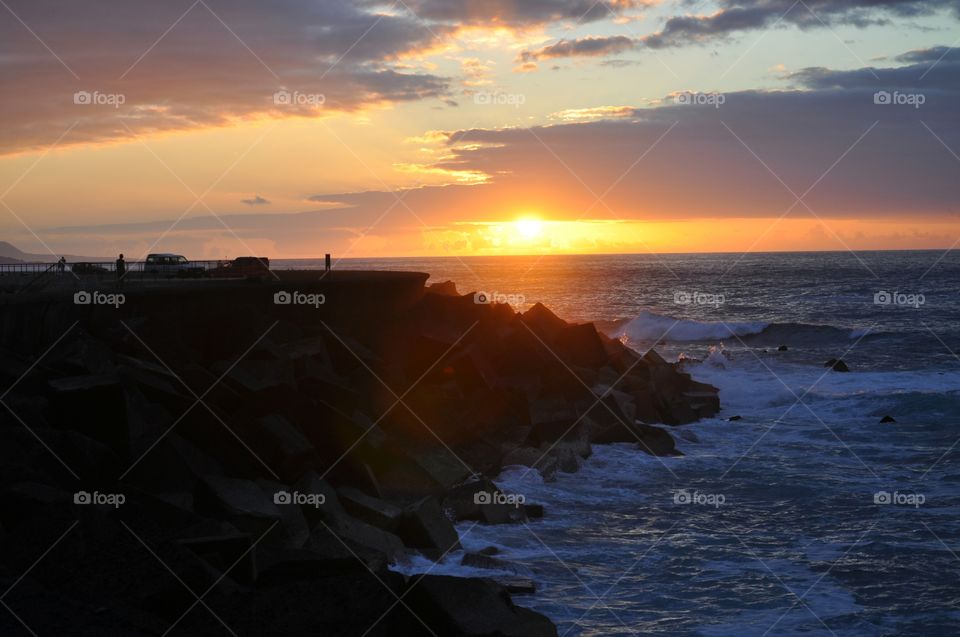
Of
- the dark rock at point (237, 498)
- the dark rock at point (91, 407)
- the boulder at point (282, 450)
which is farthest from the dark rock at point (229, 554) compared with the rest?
the boulder at point (282, 450)

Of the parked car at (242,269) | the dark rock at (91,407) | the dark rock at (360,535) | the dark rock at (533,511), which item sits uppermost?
the parked car at (242,269)

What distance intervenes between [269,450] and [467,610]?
17.8 feet

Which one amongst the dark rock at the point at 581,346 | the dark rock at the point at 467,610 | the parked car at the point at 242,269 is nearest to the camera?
the dark rock at the point at 467,610

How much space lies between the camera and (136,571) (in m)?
9.66

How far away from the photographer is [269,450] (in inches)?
547

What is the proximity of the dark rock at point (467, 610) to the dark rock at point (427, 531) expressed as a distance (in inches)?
129

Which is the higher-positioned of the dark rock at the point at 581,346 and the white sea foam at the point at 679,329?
the white sea foam at the point at 679,329

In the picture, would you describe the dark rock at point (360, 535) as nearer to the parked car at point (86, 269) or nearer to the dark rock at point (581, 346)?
the dark rock at point (581, 346)

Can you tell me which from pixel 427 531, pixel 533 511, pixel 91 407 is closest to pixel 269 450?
pixel 91 407

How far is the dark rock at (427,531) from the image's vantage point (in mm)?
13148

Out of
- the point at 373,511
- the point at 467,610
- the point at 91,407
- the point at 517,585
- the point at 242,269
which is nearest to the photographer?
the point at 467,610

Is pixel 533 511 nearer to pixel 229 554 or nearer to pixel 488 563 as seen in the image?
pixel 488 563

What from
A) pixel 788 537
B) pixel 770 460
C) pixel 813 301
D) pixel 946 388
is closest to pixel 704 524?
pixel 788 537

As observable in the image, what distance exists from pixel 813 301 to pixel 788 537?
2755 inches
